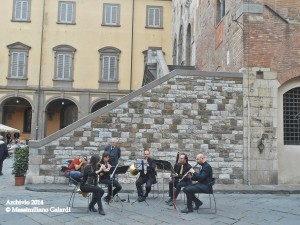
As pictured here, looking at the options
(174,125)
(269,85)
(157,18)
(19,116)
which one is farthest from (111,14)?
(269,85)

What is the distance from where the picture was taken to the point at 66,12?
26312 mm

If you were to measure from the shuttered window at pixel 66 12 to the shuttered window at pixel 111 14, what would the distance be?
2.31 m

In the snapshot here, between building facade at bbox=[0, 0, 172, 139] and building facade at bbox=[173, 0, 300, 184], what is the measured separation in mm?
15570

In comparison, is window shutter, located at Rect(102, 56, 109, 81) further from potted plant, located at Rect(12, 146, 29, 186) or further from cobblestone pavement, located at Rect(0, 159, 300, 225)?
cobblestone pavement, located at Rect(0, 159, 300, 225)

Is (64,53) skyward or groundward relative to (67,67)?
skyward

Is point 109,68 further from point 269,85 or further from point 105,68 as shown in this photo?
point 269,85

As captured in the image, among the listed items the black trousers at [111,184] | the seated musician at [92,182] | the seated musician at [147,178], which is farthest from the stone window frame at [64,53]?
the seated musician at [92,182]

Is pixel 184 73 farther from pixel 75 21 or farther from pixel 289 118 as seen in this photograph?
pixel 75 21

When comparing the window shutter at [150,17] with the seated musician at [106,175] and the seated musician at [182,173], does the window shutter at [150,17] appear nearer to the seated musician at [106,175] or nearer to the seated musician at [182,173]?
the seated musician at [182,173]

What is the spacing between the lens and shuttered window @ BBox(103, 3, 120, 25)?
26656 millimetres

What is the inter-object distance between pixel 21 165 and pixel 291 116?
8.41 metres

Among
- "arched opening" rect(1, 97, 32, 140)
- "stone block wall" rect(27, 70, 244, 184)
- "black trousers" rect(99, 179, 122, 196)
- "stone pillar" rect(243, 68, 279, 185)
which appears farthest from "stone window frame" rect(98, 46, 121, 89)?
"black trousers" rect(99, 179, 122, 196)

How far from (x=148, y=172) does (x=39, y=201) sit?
2540mm

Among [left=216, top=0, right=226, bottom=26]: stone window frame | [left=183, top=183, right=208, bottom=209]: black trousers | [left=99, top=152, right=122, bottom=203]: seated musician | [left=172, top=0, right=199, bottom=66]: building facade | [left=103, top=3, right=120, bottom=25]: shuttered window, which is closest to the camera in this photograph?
[left=183, top=183, right=208, bottom=209]: black trousers
